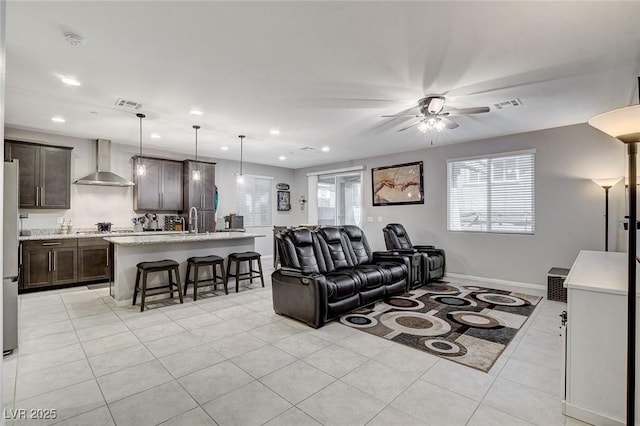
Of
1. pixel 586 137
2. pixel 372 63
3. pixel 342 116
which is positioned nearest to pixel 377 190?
pixel 342 116

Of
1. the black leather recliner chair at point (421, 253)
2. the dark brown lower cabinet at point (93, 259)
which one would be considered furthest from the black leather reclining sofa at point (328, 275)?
Result: the dark brown lower cabinet at point (93, 259)

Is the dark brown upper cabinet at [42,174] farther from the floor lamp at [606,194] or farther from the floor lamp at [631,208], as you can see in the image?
the floor lamp at [606,194]

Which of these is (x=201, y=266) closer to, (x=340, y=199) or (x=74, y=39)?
(x=74, y=39)

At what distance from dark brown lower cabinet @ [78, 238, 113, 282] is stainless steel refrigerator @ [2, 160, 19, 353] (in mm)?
2465

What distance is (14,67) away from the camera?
9.82ft

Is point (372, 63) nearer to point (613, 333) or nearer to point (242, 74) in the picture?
point (242, 74)

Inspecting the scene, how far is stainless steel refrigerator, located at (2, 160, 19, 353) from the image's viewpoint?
2865 mm

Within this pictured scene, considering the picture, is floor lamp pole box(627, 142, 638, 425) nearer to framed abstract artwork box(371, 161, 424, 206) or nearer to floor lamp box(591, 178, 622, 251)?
floor lamp box(591, 178, 622, 251)

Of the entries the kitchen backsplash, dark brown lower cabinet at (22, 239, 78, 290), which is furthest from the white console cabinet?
the kitchen backsplash

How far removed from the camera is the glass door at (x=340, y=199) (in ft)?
26.8

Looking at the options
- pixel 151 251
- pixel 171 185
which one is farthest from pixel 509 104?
pixel 171 185

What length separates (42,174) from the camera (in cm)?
535

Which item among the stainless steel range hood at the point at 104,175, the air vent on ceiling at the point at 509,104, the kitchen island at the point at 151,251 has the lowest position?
the kitchen island at the point at 151,251

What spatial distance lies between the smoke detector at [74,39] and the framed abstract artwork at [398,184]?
19.3 feet
